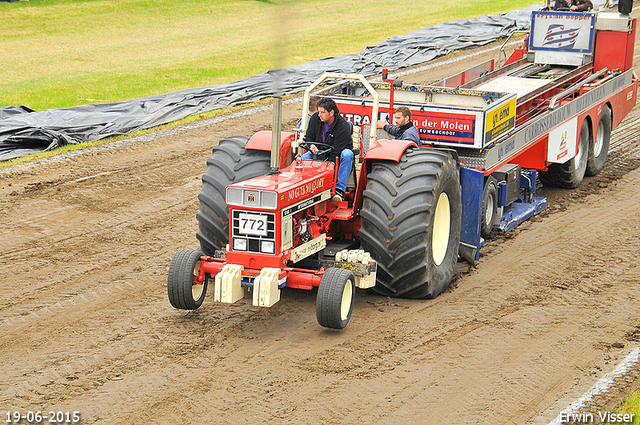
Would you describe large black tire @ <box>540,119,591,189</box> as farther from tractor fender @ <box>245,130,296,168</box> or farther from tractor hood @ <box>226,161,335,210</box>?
tractor hood @ <box>226,161,335,210</box>

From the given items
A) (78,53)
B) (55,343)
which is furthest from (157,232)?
(78,53)

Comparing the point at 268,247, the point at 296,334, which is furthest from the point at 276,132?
the point at 296,334

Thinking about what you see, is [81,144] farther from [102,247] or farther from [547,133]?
[547,133]

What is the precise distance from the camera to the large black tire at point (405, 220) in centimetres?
792

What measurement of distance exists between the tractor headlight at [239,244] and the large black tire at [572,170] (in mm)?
6471

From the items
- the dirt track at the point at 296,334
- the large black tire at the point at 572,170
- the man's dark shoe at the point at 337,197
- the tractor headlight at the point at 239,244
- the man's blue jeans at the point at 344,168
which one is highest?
the man's blue jeans at the point at 344,168

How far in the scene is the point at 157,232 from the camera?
34.9 ft

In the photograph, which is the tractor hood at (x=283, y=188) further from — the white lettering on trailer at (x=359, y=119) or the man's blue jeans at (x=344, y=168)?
the white lettering on trailer at (x=359, y=119)

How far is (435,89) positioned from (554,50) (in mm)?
4323

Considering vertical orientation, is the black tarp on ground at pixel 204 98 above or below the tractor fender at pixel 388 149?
below

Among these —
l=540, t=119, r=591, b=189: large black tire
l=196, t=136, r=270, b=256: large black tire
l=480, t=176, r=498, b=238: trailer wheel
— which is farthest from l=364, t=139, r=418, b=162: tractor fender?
l=540, t=119, r=591, b=189: large black tire

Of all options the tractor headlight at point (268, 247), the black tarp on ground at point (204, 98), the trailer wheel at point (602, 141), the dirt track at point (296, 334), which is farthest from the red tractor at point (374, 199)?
the black tarp on ground at point (204, 98)

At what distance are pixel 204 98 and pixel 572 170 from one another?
8744 millimetres

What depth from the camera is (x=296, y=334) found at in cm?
751
